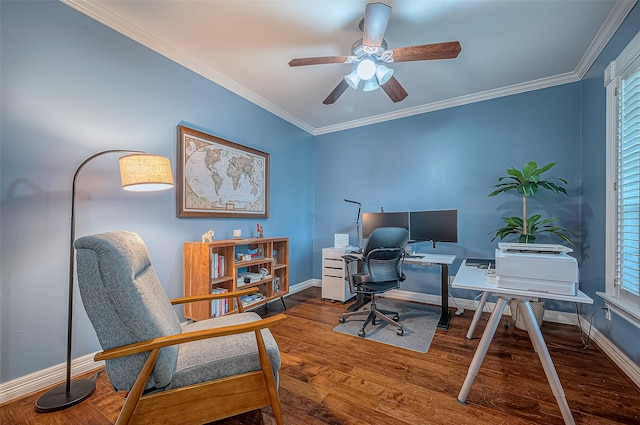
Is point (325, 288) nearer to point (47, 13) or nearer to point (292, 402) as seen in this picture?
point (292, 402)

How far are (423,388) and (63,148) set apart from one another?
287 centimetres

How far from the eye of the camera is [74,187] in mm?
1556

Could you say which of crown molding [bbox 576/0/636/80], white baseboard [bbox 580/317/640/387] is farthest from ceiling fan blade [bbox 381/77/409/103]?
white baseboard [bbox 580/317/640/387]

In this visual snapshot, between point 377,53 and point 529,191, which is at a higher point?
point 377,53

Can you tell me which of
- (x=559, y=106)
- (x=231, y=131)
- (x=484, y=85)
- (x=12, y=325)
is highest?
(x=484, y=85)

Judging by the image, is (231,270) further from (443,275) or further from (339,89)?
(443,275)

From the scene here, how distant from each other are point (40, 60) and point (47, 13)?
12.8 inches

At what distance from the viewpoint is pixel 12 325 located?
147cm

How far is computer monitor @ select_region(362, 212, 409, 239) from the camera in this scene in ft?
10.1

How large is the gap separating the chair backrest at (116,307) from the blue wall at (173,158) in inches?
38.9

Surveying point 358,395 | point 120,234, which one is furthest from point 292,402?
point 120,234

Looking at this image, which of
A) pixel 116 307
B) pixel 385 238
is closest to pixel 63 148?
pixel 116 307

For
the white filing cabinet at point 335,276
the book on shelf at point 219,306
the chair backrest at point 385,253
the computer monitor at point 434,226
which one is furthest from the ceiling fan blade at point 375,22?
the book on shelf at point 219,306

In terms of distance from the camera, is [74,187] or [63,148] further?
[63,148]
